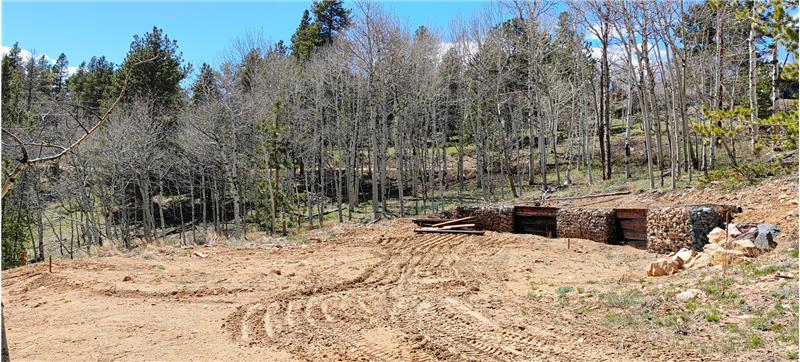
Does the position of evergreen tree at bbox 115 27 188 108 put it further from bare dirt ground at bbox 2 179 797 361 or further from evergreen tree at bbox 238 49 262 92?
bare dirt ground at bbox 2 179 797 361

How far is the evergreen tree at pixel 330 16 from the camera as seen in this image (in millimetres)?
38812

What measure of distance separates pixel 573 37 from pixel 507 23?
4496 mm

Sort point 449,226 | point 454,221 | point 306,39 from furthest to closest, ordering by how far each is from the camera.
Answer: point 306,39 < point 454,221 < point 449,226

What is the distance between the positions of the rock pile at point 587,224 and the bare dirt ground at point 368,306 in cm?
124

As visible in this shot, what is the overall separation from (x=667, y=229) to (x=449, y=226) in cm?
770

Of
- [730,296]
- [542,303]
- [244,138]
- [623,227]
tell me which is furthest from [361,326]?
[244,138]

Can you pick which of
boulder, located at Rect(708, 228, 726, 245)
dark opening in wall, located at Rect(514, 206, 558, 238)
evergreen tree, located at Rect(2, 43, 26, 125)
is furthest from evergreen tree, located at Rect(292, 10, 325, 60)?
boulder, located at Rect(708, 228, 726, 245)

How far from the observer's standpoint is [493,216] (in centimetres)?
1966

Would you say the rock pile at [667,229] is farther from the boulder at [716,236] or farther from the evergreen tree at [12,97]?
the evergreen tree at [12,97]

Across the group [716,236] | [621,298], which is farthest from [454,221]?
[621,298]

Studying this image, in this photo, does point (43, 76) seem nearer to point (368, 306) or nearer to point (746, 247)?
point (368, 306)

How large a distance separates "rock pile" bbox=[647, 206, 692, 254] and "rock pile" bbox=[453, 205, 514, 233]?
5.96m

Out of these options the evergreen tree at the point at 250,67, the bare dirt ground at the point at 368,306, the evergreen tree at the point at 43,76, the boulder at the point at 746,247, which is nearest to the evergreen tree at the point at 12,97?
the evergreen tree at the point at 43,76

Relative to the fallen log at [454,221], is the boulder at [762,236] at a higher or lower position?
higher
